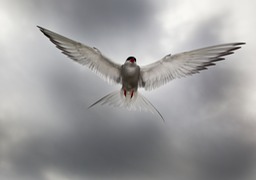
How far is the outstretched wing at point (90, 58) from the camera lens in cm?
839

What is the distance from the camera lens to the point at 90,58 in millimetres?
8758

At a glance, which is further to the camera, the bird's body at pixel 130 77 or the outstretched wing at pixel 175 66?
the bird's body at pixel 130 77

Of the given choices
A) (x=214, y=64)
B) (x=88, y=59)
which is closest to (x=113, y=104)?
(x=88, y=59)

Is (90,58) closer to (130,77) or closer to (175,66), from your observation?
(130,77)

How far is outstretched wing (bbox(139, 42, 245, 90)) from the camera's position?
26.5 ft

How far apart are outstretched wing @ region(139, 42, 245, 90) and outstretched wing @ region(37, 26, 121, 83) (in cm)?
68

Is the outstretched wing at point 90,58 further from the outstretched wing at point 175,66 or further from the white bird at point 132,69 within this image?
the outstretched wing at point 175,66

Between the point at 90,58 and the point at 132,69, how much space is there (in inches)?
41.5

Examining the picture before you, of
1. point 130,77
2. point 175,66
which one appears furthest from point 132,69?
point 175,66

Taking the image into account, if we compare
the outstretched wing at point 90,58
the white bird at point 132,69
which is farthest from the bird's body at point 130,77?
the outstretched wing at point 90,58

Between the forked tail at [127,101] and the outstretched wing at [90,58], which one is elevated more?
the outstretched wing at [90,58]

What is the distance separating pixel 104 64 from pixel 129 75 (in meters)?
0.73

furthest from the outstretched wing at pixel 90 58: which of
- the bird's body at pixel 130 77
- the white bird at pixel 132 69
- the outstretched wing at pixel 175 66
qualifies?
the outstretched wing at pixel 175 66

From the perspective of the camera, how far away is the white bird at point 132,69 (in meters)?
8.41
